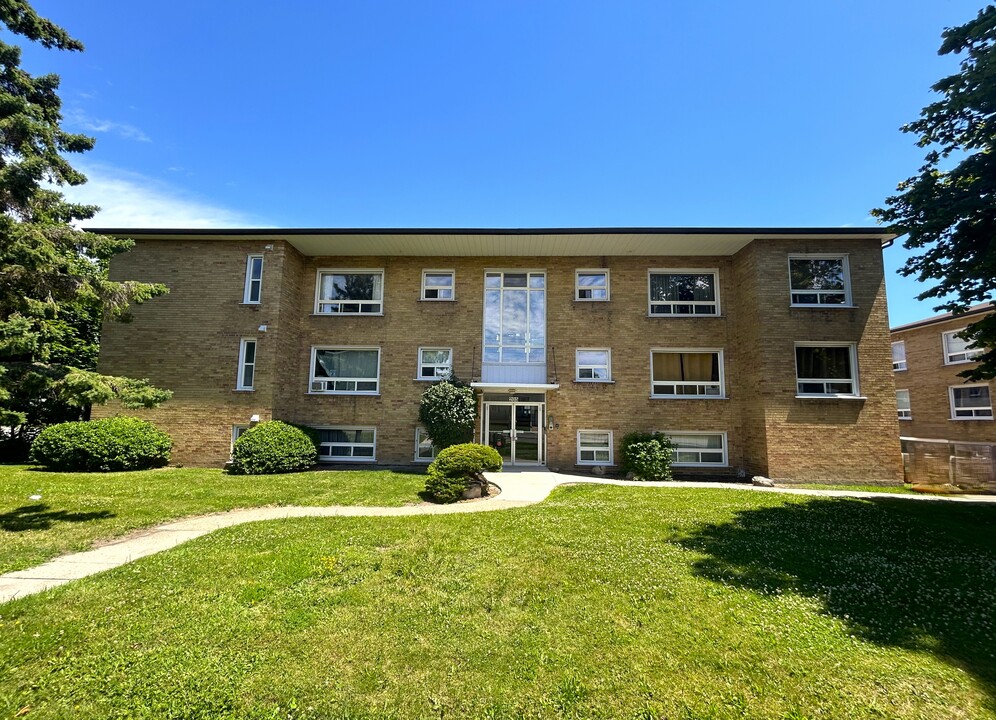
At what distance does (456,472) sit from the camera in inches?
408

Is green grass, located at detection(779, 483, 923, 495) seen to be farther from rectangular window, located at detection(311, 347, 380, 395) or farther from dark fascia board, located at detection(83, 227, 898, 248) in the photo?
rectangular window, located at detection(311, 347, 380, 395)

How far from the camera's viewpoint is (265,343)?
15.1 metres

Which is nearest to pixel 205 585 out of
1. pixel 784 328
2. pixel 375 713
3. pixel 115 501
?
pixel 375 713

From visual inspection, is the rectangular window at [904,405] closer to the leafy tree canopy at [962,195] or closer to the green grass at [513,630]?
the leafy tree canopy at [962,195]

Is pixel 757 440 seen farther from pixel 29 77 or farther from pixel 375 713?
pixel 29 77

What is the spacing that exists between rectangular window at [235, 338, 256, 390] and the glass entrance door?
323 inches

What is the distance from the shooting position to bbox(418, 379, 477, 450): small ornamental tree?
14453mm

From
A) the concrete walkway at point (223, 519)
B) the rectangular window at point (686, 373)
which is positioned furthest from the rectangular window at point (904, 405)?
the rectangular window at point (686, 373)

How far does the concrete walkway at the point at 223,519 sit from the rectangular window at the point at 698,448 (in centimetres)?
281

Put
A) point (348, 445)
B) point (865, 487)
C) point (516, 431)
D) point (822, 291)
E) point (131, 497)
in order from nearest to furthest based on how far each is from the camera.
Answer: point (131, 497) → point (865, 487) → point (822, 291) → point (516, 431) → point (348, 445)

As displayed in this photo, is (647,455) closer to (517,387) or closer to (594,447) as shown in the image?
(594,447)

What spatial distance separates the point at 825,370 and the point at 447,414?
12457mm

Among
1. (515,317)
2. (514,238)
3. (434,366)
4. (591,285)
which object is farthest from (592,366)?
(434,366)

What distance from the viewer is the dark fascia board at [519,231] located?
14.2 m
